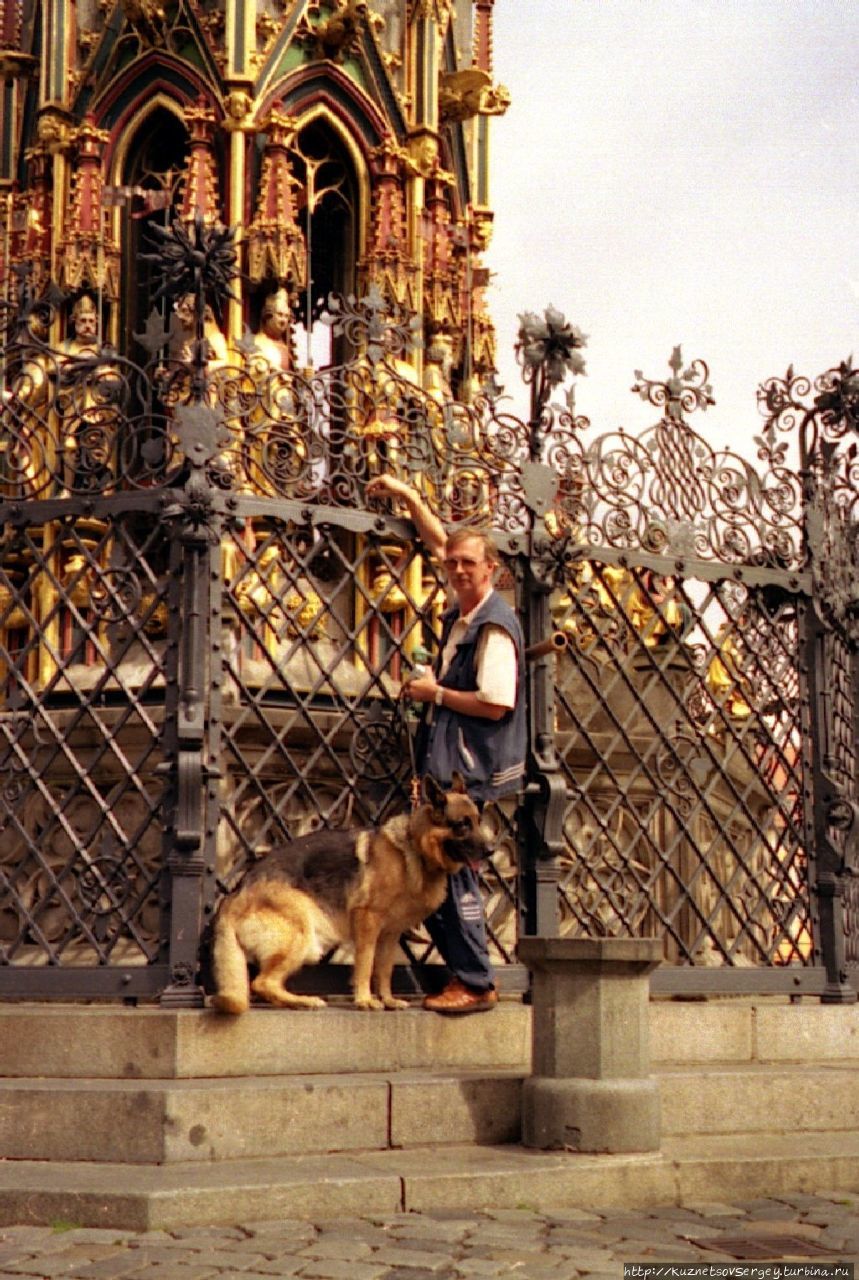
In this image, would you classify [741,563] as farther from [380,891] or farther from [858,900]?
[380,891]

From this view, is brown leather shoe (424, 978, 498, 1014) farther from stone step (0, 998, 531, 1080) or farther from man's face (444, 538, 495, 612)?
man's face (444, 538, 495, 612)

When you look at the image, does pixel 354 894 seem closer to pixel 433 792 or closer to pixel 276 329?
pixel 433 792

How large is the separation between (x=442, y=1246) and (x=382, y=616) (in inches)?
166

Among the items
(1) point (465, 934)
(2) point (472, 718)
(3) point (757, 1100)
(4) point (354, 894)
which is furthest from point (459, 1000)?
(3) point (757, 1100)

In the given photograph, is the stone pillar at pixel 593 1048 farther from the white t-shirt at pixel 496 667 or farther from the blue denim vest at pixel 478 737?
the white t-shirt at pixel 496 667

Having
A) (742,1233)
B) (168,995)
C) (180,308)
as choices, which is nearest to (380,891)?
(168,995)

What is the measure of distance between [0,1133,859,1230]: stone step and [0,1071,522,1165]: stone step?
0.07 m

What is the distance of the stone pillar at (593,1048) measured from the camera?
802 cm

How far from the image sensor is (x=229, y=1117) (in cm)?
772

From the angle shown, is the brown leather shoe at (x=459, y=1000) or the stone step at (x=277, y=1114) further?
the brown leather shoe at (x=459, y=1000)

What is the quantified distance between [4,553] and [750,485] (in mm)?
4327

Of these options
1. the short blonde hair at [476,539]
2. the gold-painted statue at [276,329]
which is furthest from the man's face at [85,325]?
the short blonde hair at [476,539]

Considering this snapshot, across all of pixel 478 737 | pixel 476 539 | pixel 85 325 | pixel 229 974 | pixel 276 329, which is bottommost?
pixel 229 974

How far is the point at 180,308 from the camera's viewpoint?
31.7 ft
